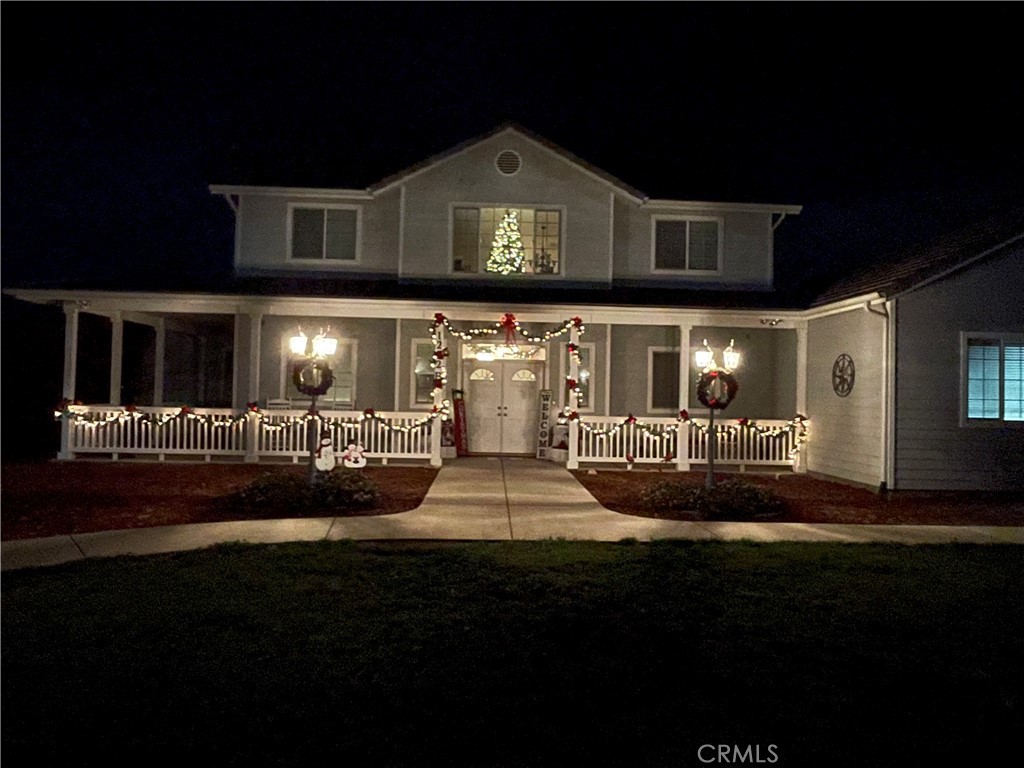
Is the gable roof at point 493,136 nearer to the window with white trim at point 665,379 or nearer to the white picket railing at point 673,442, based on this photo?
the window with white trim at point 665,379

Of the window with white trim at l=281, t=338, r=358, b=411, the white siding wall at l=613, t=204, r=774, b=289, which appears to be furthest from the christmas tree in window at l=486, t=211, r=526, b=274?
the window with white trim at l=281, t=338, r=358, b=411

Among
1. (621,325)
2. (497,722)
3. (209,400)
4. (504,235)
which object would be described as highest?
(504,235)

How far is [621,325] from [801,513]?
274 inches

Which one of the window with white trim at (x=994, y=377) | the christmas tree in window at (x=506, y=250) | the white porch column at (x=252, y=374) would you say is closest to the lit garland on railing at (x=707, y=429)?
the window with white trim at (x=994, y=377)

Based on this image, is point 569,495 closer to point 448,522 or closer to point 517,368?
point 448,522

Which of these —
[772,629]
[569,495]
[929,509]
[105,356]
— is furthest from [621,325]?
[105,356]

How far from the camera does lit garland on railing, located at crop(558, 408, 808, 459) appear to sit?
15602 millimetres

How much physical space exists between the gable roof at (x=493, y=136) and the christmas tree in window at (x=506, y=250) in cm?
162

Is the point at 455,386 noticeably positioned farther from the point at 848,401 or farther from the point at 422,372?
the point at 848,401

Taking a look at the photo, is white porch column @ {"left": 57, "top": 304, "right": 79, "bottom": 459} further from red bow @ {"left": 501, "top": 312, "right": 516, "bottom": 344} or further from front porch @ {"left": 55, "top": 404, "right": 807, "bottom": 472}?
red bow @ {"left": 501, "top": 312, "right": 516, "bottom": 344}

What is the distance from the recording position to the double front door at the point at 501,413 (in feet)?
57.2

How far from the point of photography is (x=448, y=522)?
993 centimetres

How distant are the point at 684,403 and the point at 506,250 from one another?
4.82 m

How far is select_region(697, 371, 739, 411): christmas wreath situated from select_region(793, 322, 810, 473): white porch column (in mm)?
4388
